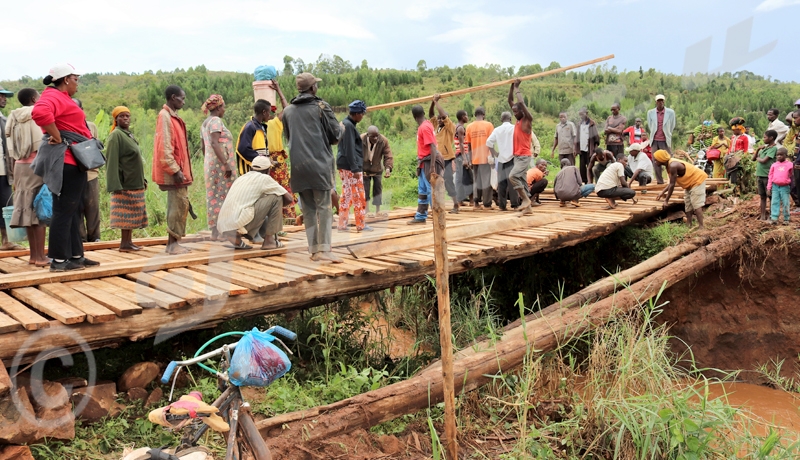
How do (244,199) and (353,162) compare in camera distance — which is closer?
(244,199)

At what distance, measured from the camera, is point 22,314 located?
130 inches

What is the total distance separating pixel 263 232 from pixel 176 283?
162cm

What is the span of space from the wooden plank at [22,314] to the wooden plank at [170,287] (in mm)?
749

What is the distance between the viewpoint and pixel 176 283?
4105 mm

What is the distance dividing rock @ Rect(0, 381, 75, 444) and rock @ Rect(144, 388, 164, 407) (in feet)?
1.77

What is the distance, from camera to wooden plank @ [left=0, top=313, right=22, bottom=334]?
309 cm

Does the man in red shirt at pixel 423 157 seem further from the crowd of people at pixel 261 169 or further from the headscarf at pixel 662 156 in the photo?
the headscarf at pixel 662 156

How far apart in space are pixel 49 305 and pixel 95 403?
0.66 m

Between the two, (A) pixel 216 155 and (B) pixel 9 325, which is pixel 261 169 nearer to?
(A) pixel 216 155

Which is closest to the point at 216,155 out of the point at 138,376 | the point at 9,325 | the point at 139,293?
the point at 139,293

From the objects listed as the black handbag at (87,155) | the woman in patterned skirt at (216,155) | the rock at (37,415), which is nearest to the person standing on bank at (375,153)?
the woman in patterned skirt at (216,155)

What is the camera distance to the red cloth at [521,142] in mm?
7211

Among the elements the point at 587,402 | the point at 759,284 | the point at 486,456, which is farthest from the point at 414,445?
the point at 759,284

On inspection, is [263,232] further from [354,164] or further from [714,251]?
[714,251]
